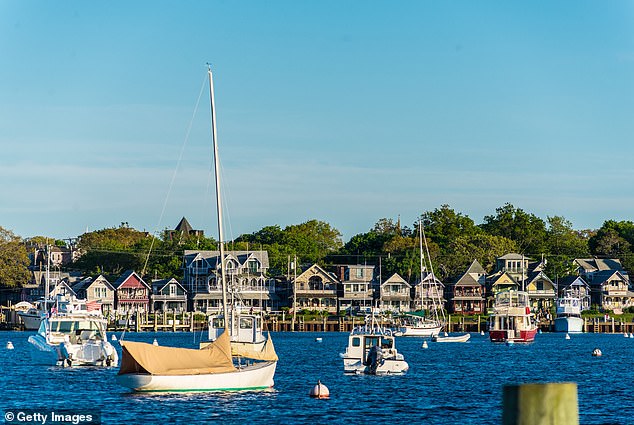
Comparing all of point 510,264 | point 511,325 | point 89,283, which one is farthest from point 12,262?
point 511,325

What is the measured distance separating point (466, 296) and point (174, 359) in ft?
456

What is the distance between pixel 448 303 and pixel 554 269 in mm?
25817

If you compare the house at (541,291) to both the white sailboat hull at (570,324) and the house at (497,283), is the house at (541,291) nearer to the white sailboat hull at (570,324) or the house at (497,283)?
the house at (497,283)

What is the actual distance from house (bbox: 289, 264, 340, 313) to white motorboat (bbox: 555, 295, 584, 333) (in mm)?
40059

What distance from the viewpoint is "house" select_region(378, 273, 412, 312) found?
7190 inches

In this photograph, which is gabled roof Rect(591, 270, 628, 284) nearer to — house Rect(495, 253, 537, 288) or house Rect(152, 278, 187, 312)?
house Rect(495, 253, 537, 288)

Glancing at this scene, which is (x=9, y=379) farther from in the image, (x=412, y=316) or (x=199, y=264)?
(x=199, y=264)

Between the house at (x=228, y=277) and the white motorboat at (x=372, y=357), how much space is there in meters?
105

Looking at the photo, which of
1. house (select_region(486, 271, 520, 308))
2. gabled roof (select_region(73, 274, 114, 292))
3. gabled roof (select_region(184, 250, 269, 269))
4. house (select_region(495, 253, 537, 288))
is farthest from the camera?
house (select_region(495, 253, 537, 288))

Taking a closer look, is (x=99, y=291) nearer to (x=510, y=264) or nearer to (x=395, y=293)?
(x=395, y=293)

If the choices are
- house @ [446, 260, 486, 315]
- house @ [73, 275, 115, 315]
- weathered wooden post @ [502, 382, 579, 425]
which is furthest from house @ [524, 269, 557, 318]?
weathered wooden post @ [502, 382, 579, 425]

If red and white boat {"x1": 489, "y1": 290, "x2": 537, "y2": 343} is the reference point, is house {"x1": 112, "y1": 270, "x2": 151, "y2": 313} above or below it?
above

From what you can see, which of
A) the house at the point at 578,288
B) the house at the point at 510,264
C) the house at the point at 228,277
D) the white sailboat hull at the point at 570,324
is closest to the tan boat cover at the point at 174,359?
the white sailboat hull at the point at 570,324

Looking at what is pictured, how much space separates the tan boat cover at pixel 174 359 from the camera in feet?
151
